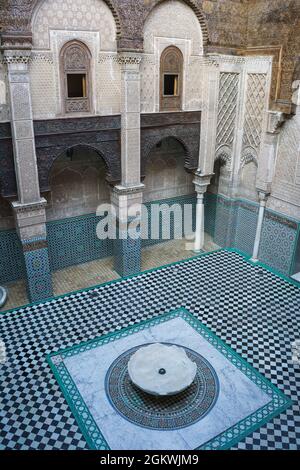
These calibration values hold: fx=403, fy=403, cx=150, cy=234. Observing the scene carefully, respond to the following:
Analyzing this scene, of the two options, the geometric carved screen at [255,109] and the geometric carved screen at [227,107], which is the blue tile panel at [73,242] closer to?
the geometric carved screen at [227,107]

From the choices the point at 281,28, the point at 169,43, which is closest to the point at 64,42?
the point at 169,43

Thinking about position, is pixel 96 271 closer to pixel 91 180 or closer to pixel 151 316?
pixel 91 180

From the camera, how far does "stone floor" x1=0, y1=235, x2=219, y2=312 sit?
5.78 meters

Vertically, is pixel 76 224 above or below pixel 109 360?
above

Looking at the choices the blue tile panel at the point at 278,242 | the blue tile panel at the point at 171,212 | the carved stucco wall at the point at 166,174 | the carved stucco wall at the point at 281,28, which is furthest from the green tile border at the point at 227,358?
the carved stucco wall at the point at 281,28

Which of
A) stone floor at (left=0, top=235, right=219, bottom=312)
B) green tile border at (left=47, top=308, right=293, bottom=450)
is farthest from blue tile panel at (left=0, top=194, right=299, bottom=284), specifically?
green tile border at (left=47, top=308, right=293, bottom=450)

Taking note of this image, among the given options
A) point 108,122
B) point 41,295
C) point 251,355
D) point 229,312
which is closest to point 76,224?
point 41,295

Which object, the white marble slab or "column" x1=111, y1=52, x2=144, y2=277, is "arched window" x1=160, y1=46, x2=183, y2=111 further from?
the white marble slab

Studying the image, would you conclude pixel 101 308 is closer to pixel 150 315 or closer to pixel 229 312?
pixel 150 315

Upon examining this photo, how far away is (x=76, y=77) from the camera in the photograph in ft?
16.5

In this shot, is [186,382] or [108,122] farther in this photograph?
[108,122]

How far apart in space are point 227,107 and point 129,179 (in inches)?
79.7

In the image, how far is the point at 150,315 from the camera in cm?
523

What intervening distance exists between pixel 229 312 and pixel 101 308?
1.70 metres
